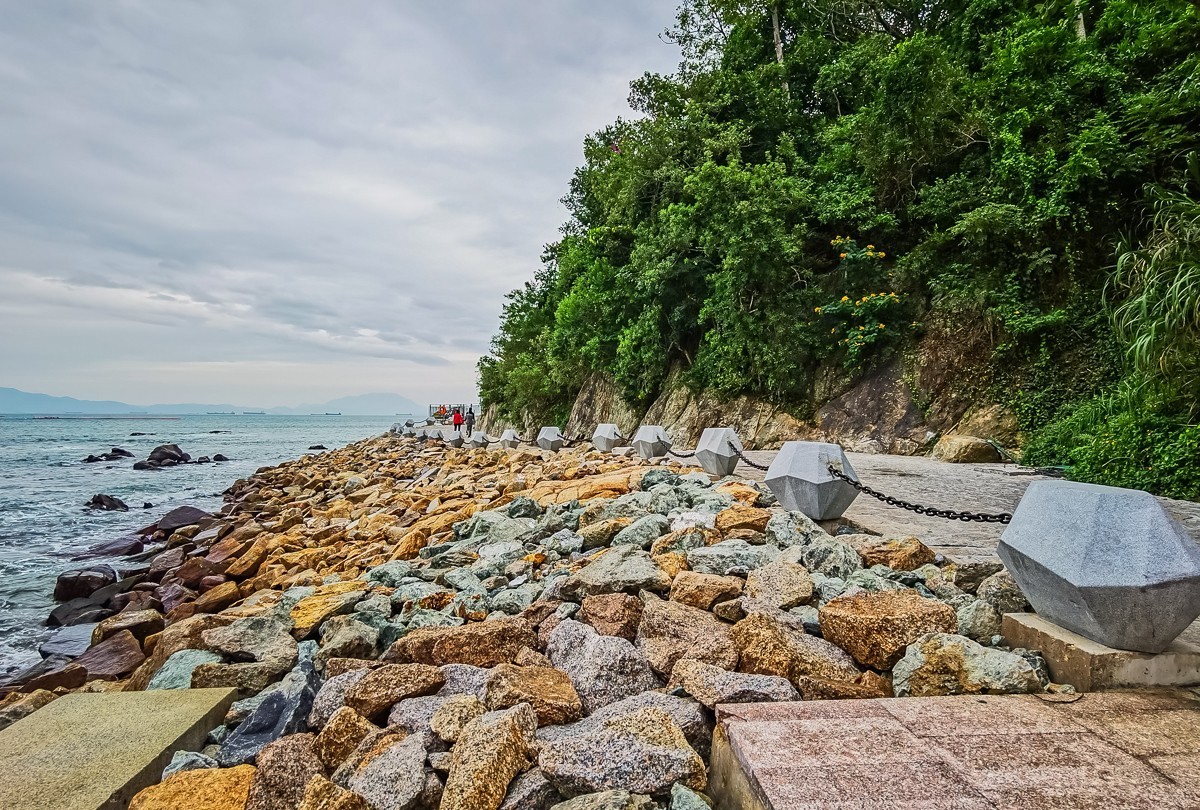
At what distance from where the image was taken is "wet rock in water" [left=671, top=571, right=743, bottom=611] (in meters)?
2.61

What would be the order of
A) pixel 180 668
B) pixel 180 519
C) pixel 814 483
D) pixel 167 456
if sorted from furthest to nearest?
pixel 167 456 → pixel 180 519 → pixel 814 483 → pixel 180 668

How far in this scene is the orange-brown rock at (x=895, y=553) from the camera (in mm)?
2914

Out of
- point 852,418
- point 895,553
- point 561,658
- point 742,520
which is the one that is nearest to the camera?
point 561,658

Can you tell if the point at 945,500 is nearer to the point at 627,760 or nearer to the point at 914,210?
the point at 627,760

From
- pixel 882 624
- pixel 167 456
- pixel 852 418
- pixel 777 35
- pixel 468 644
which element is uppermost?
pixel 777 35

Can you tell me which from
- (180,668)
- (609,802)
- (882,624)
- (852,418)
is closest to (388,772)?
(609,802)

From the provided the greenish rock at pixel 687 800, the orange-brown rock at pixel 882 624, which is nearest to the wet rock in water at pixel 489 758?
the greenish rock at pixel 687 800

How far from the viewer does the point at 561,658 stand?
2266mm

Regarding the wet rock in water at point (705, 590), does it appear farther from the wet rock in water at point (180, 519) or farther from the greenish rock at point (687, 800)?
the wet rock in water at point (180, 519)

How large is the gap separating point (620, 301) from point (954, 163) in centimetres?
747

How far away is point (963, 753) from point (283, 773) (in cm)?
195

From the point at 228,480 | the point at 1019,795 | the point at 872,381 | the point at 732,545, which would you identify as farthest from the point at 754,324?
the point at 228,480

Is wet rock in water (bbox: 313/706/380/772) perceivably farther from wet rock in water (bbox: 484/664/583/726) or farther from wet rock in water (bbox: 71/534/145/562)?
wet rock in water (bbox: 71/534/145/562)

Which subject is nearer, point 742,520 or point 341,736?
point 341,736
